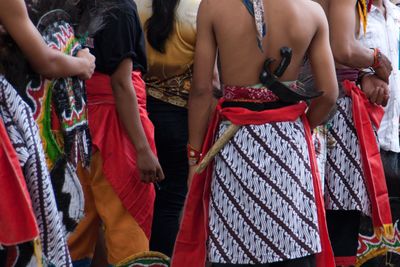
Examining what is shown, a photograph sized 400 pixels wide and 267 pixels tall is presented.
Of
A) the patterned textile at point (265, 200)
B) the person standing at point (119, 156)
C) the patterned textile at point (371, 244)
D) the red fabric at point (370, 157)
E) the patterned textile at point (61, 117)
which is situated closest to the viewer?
the patterned textile at point (61, 117)

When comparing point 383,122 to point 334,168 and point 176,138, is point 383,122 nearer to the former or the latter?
point 334,168

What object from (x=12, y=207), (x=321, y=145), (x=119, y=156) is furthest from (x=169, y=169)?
(x=12, y=207)

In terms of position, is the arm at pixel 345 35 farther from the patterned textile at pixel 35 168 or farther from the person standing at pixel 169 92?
the patterned textile at pixel 35 168

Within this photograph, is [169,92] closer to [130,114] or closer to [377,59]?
[130,114]

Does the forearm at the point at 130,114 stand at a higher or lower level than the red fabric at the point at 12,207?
lower

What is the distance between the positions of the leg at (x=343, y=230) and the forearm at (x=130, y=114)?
113cm

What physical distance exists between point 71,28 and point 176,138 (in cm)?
129

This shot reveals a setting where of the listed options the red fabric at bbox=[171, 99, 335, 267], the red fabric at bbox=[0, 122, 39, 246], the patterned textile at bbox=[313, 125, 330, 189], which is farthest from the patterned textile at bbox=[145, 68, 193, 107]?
the red fabric at bbox=[0, 122, 39, 246]

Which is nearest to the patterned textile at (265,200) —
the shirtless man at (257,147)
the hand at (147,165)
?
the shirtless man at (257,147)

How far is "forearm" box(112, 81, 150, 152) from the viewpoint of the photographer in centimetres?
416

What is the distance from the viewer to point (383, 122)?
497 centimetres

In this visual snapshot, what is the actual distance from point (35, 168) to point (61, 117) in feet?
1.26

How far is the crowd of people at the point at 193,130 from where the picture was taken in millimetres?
3293

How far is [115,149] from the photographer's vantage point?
4230 millimetres
